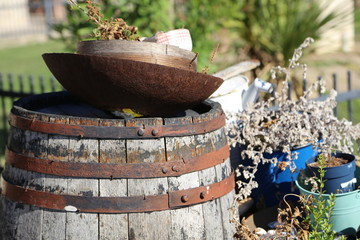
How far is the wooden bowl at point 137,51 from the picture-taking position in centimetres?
242

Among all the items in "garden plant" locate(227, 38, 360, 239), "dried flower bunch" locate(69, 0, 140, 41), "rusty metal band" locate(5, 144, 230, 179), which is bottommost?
"garden plant" locate(227, 38, 360, 239)

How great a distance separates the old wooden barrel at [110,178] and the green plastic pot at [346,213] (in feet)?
2.47

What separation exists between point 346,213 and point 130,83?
134 cm

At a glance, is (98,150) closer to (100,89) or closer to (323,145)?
(100,89)

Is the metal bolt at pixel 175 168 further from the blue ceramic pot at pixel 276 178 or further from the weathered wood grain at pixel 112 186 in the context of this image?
the blue ceramic pot at pixel 276 178

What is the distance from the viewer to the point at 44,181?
2359mm

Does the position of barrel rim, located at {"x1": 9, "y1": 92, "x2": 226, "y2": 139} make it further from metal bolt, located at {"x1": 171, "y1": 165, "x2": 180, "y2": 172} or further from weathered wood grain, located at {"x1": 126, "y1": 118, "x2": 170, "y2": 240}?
metal bolt, located at {"x1": 171, "y1": 165, "x2": 180, "y2": 172}

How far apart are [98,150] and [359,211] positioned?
56.8 inches

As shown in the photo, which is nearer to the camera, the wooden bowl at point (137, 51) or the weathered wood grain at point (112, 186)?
the weathered wood grain at point (112, 186)

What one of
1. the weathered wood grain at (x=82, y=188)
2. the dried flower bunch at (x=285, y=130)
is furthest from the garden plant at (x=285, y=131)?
the weathered wood grain at (x=82, y=188)

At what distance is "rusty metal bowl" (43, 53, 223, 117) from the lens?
2.32m

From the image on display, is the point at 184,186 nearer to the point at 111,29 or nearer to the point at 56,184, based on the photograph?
the point at 56,184

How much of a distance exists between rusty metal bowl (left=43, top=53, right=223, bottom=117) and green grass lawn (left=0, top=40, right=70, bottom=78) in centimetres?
814

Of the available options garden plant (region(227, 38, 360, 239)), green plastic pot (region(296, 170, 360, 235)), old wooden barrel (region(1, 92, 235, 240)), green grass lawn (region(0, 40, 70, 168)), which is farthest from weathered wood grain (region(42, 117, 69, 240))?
green grass lawn (region(0, 40, 70, 168))
